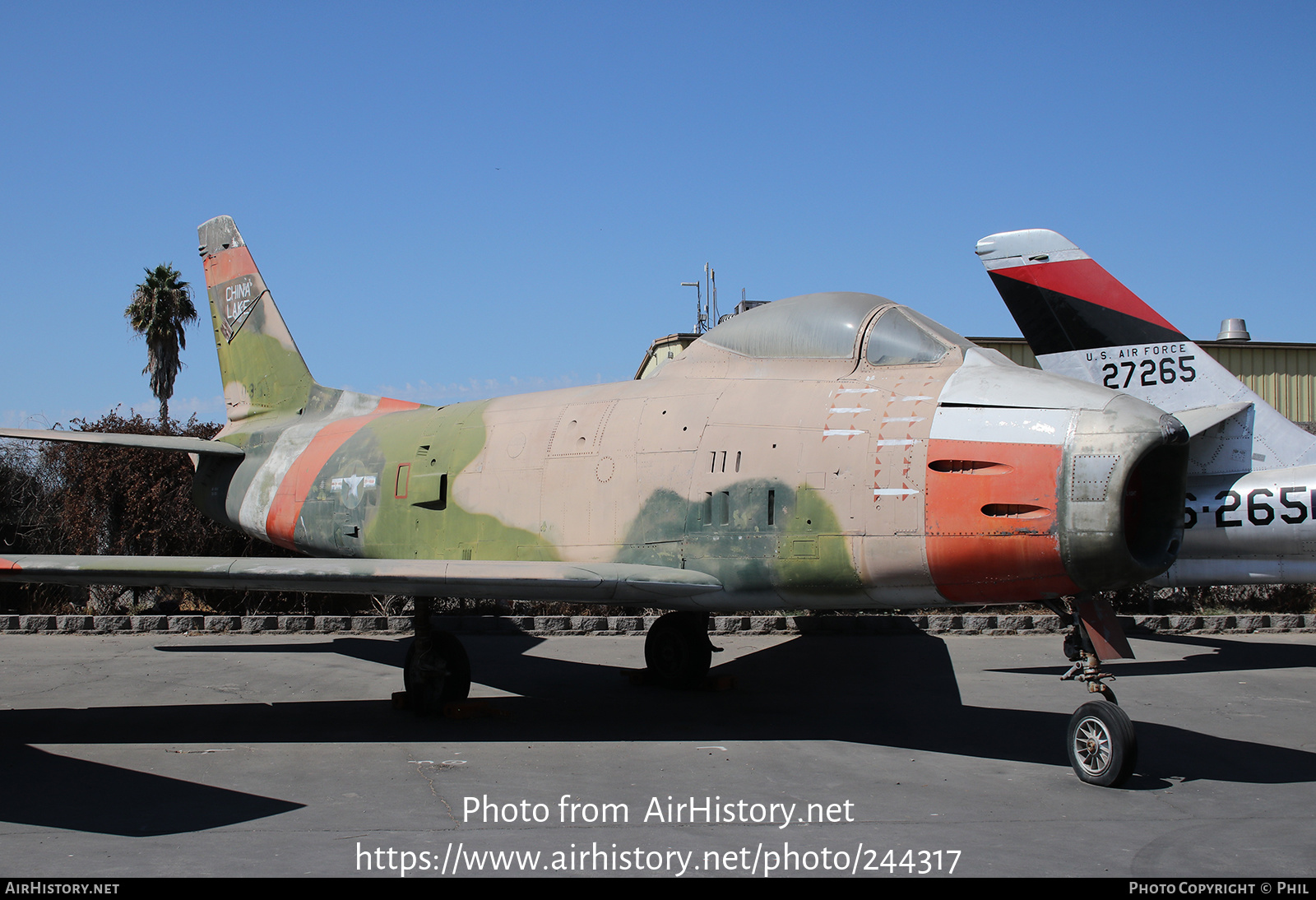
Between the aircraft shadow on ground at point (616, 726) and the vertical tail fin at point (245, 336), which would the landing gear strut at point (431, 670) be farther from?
the vertical tail fin at point (245, 336)

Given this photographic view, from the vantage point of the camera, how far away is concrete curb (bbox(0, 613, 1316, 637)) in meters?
14.8

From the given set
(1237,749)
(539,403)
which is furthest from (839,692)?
(539,403)

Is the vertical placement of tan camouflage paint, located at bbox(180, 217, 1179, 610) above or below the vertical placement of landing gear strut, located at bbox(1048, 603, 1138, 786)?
above

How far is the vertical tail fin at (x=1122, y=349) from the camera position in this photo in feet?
39.7

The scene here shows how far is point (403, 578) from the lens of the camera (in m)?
7.59

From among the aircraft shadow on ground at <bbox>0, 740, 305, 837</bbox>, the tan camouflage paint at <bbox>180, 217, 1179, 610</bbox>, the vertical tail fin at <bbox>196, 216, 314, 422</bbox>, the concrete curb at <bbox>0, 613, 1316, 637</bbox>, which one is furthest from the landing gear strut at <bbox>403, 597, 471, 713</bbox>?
the concrete curb at <bbox>0, 613, 1316, 637</bbox>

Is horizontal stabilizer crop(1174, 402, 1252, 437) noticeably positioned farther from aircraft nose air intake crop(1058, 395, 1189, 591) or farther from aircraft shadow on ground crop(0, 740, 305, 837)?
aircraft shadow on ground crop(0, 740, 305, 837)

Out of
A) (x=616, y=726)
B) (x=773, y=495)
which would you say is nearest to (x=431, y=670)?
(x=616, y=726)

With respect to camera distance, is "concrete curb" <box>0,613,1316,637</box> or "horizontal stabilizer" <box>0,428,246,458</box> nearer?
"horizontal stabilizer" <box>0,428,246,458</box>

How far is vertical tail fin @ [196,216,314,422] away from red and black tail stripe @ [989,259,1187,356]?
10040 millimetres

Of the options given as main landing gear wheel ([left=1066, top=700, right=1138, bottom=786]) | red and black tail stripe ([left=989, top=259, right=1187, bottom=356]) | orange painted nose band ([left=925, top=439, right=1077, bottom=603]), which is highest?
red and black tail stripe ([left=989, top=259, right=1187, bottom=356])

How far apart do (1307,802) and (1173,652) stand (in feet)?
26.4

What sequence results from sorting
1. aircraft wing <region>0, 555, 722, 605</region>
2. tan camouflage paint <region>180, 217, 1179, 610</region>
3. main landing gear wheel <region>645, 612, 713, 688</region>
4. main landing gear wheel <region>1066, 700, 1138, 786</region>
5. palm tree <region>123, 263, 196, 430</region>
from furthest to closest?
palm tree <region>123, 263, 196, 430</region>
main landing gear wheel <region>645, 612, 713, 688</region>
aircraft wing <region>0, 555, 722, 605</region>
tan camouflage paint <region>180, 217, 1179, 610</region>
main landing gear wheel <region>1066, 700, 1138, 786</region>
